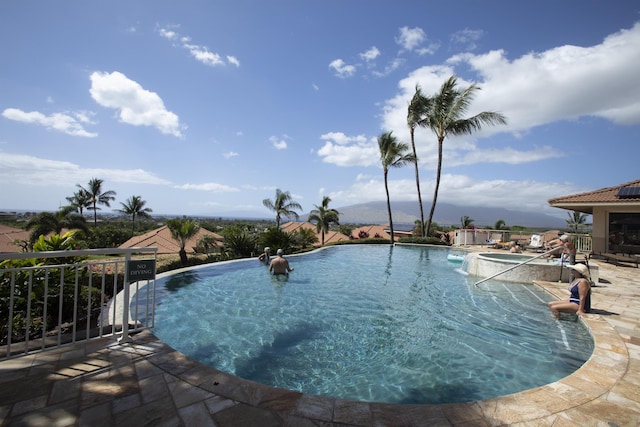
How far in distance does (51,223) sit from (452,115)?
32992 mm

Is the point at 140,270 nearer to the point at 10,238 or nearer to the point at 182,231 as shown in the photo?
the point at 182,231

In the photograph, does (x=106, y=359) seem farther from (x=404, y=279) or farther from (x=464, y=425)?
(x=404, y=279)

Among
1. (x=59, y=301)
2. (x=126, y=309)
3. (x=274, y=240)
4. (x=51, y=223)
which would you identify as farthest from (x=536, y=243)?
(x=51, y=223)

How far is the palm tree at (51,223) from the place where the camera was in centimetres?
2362

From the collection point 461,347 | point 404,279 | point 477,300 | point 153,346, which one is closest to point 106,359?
point 153,346

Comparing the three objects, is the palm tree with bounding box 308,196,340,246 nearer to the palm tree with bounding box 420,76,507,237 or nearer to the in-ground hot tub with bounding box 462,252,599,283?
the palm tree with bounding box 420,76,507,237

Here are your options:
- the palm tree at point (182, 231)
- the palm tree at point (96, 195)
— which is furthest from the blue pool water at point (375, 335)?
the palm tree at point (96, 195)

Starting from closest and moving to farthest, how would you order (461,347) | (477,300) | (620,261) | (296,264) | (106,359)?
(106,359), (461,347), (477,300), (620,261), (296,264)

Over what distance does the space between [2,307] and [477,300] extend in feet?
32.0

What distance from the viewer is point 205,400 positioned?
2.69m

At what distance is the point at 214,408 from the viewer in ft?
8.47

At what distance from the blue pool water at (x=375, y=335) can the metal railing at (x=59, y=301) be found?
3.80ft

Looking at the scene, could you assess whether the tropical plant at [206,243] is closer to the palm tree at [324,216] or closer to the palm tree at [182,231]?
the palm tree at [182,231]

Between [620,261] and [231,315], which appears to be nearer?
[231,315]
